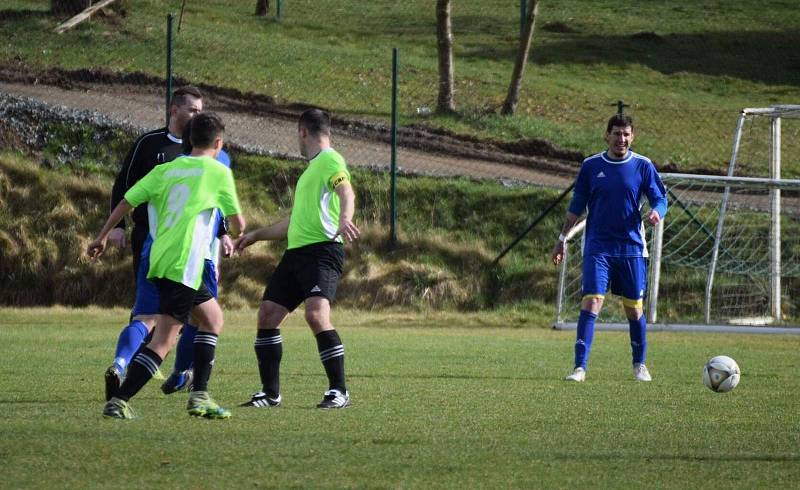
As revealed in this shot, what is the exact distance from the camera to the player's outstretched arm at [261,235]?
816 centimetres

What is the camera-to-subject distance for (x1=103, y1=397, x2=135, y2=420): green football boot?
23.8 feet

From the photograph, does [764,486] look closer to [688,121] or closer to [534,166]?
[534,166]

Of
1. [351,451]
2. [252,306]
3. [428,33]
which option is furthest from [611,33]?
[351,451]

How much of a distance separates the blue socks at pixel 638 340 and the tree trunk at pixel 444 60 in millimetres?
15940

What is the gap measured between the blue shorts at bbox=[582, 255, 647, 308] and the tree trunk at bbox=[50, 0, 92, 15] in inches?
824

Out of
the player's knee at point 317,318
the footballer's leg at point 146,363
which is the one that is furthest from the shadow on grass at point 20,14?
the footballer's leg at point 146,363

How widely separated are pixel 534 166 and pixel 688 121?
211 inches

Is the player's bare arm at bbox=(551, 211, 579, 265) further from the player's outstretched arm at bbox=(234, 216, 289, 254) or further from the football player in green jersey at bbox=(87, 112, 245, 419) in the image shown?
the football player in green jersey at bbox=(87, 112, 245, 419)

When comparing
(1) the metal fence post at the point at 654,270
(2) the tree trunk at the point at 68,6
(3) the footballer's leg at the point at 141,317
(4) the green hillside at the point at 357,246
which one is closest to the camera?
(3) the footballer's leg at the point at 141,317

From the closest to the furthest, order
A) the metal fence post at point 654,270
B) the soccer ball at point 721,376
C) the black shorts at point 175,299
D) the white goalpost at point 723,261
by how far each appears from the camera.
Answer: the black shorts at point 175,299
the soccer ball at point 721,376
the metal fence post at point 654,270
the white goalpost at point 723,261

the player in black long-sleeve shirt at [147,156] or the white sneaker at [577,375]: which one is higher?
the player in black long-sleeve shirt at [147,156]

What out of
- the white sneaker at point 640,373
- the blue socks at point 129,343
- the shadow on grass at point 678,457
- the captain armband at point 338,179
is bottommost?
the white sneaker at point 640,373

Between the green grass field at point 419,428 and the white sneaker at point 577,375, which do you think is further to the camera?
the white sneaker at point 577,375

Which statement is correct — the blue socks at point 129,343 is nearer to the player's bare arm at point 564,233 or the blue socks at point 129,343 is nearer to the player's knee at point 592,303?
the player's bare arm at point 564,233
